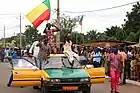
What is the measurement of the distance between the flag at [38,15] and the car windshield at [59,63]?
816 centimetres

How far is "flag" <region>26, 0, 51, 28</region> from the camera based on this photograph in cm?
2150

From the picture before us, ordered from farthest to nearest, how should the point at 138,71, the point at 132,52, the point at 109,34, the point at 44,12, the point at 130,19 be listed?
the point at 109,34
the point at 130,19
the point at 44,12
the point at 132,52
the point at 138,71

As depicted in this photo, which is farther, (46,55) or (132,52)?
(132,52)

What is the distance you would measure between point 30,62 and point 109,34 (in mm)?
67058

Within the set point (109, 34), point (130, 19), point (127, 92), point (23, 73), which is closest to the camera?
point (23, 73)

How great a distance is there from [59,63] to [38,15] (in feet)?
30.3

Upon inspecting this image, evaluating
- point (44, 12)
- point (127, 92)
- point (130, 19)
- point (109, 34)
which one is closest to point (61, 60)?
point (127, 92)

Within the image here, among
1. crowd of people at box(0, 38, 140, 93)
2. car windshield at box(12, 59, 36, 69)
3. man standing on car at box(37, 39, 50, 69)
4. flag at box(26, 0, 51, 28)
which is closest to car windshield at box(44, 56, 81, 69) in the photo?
crowd of people at box(0, 38, 140, 93)

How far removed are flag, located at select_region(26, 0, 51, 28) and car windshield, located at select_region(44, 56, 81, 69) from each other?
Answer: 8163 mm

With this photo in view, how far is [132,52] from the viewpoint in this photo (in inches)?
753

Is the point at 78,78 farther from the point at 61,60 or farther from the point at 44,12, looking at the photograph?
the point at 44,12

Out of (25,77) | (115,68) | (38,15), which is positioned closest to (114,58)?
(115,68)

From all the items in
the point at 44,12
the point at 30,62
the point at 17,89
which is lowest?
the point at 17,89

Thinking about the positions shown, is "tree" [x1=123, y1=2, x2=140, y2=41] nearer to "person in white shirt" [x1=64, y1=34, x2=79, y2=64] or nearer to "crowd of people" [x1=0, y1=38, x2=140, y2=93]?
"crowd of people" [x1=0, y1=38, x2=140, y2=93]
